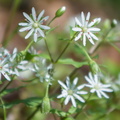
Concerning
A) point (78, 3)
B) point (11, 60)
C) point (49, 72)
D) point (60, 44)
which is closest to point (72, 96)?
point (49, 72)

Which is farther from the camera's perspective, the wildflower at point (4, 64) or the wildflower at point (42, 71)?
the wildflower at point (42, 71)

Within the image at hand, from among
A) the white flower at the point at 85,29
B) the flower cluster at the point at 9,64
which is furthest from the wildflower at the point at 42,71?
the white flower at the point at 85,29

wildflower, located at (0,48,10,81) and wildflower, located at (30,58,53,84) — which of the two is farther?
wildflower, located at (30,58,53,84)

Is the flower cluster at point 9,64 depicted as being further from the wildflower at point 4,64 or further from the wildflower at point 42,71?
the wildflower at point 42,71

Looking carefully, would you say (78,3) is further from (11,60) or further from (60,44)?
(11,60)

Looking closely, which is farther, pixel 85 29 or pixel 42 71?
pixel 42 71

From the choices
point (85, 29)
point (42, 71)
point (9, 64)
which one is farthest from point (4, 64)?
point (85, 29)

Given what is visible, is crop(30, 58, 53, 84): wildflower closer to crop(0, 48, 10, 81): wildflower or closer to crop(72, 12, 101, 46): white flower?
crop(0, 48, 10, 81): wildflower

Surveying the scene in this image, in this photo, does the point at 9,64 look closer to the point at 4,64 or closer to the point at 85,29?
the point at 4,64

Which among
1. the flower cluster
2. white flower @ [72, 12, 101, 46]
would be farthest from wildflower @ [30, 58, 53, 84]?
white flower @ [72, 12, 101, 46]

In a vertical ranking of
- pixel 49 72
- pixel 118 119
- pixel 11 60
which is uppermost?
pixel 11 60

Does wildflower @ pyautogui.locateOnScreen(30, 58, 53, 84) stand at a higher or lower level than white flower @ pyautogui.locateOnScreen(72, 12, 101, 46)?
lower
